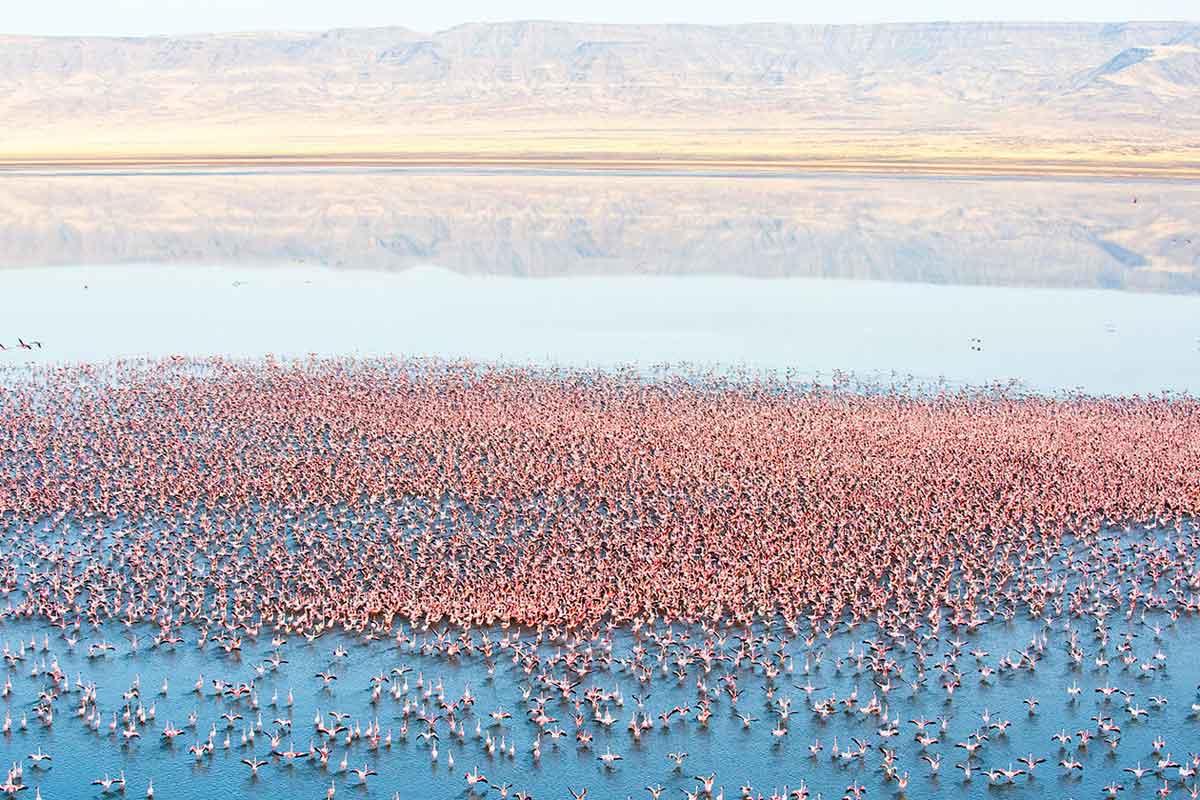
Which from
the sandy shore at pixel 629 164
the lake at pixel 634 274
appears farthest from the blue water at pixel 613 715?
the sandy shore at pixel 629 164

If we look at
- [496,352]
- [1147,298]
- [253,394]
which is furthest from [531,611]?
[1147,298]

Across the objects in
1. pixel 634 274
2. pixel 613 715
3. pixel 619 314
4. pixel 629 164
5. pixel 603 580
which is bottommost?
pixel 629 164

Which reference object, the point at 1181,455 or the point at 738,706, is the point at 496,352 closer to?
the point at 1181,455

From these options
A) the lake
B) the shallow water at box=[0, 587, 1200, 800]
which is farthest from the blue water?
the lake

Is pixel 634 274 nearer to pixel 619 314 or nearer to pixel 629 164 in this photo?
pixel 619 314

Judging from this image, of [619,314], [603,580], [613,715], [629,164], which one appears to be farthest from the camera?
[629,164]

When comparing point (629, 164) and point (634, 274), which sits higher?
point (634, 274)

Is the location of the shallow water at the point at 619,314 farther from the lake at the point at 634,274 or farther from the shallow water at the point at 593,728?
the lake at the point at 634,274

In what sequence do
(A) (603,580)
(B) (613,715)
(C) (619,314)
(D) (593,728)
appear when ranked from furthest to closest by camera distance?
(C) (619,314)
(A) (603,580)
(B) (613,715)
(D) (593,728)

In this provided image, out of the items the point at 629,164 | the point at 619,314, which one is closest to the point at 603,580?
the point at 619,314
